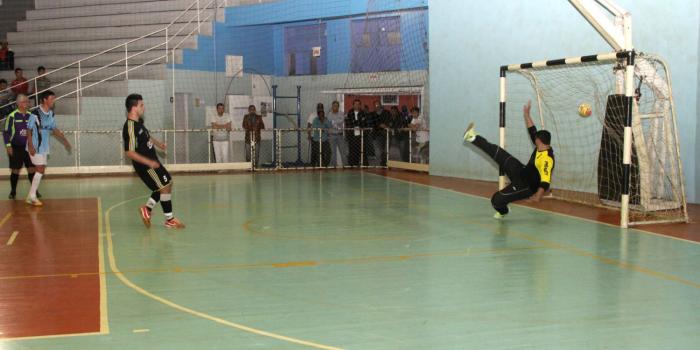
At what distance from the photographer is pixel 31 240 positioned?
10352mm

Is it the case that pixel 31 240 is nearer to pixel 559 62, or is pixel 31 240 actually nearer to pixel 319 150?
pixel 559 62

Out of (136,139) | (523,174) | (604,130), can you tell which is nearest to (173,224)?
(136,139)

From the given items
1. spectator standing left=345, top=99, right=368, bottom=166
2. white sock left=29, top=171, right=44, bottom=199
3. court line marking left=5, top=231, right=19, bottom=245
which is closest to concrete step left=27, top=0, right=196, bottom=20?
spectator standing left=345, top=99, right=368, bottom=166

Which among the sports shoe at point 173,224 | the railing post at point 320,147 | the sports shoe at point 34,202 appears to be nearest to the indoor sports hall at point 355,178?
the sports shoe at point 173,224

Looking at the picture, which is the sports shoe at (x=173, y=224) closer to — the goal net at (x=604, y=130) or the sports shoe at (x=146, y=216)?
the sports shoe at (x=146, y=216)

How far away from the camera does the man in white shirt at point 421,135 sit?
21.8m

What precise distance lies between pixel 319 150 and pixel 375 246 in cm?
1366

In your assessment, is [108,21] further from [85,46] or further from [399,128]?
[399,128]

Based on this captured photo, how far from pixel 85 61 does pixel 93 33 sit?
60.7 inches

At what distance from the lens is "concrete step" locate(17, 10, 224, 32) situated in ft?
88.3

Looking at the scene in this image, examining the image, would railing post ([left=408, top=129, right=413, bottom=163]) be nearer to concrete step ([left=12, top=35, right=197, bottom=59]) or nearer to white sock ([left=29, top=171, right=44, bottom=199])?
concrete step ([left=12, top=35, right=197, bottom=59])

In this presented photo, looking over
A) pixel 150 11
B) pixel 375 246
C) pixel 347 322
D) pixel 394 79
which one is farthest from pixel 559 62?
pixel 150 11

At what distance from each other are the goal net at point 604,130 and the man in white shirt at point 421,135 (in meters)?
3.91

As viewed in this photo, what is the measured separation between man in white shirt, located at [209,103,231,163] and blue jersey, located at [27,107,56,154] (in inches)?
261
